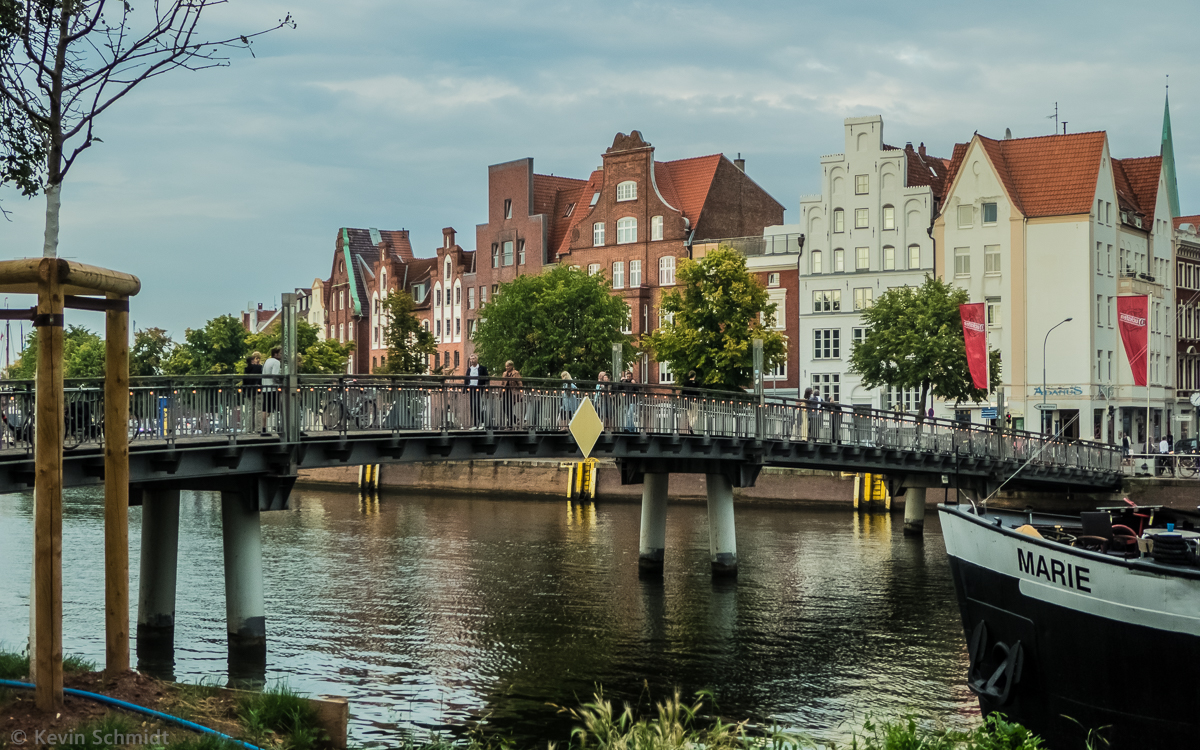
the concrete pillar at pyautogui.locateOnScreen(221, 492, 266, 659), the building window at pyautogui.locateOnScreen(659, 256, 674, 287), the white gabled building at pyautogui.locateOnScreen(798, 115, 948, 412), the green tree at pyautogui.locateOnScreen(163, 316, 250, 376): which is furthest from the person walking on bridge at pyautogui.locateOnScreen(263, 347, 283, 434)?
the green tree at pyautogui.locateOnScreen(163, 316, 250, 376)

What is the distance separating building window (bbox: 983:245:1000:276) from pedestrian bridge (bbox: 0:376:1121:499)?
2645 cm

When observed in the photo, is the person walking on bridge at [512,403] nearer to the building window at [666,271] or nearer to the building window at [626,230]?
the building window at [666,271]

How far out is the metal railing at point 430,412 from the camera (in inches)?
798

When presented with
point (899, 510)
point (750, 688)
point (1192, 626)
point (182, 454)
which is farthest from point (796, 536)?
point (1192, 626)

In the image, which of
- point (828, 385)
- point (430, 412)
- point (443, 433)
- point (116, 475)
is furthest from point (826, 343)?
point (116, 475)

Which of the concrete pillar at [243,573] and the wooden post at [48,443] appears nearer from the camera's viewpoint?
the wooden post at [48,443]

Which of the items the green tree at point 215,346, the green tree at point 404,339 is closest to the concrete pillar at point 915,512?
the green tree at point 404,339

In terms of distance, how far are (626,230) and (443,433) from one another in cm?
5732

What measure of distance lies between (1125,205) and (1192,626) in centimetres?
6450

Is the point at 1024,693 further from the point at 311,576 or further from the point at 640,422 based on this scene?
the point at 311,576

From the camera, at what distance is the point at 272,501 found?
79.9 ft

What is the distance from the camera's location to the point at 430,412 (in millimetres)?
26797

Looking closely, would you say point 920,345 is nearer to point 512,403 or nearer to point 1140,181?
point 1140,181

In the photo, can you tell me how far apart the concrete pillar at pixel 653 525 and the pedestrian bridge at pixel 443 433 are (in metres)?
0.80
